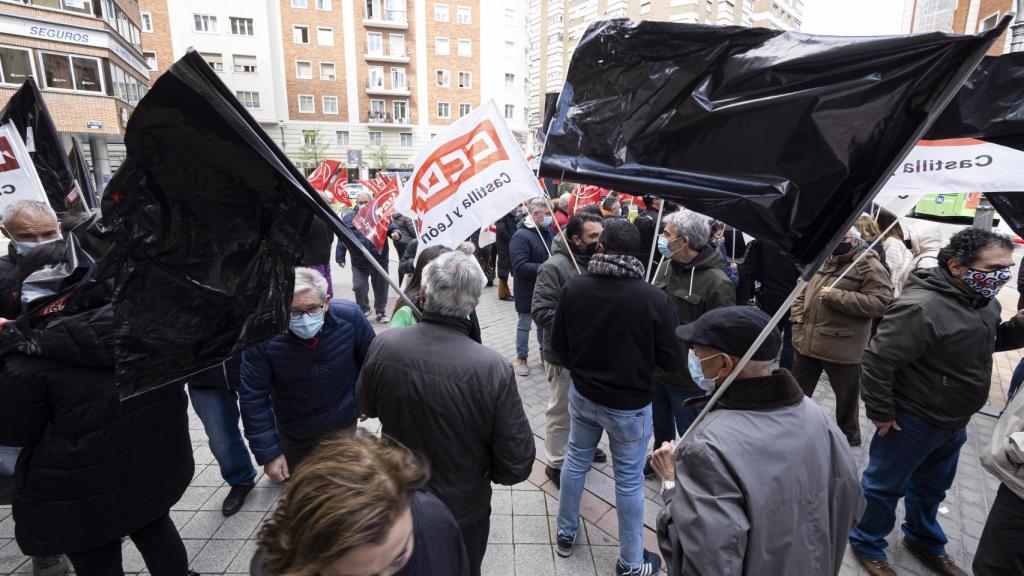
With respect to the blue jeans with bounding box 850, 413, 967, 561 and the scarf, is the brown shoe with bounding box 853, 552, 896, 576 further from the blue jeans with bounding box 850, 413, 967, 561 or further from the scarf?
the scarf

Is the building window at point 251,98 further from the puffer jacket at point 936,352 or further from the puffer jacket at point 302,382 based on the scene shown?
the puffer jacket at point 936,352

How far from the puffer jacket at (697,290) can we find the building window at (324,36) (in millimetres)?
48907

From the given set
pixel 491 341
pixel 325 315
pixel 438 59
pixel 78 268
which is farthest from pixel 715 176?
pixel 438 59

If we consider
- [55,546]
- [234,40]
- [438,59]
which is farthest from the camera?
[438,59]

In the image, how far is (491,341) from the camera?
721 centimetres

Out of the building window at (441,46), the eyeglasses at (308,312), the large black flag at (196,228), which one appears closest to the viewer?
the large black flag at (196,228)

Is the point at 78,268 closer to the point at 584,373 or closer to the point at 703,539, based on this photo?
the point at 584,373

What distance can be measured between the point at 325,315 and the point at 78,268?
1095mm

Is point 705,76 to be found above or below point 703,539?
above

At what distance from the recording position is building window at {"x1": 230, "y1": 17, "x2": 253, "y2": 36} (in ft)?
135

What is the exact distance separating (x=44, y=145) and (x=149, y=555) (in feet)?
11.4

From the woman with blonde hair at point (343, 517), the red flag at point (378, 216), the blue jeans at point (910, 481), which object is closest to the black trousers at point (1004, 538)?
the blue jeans at point (910, 481)

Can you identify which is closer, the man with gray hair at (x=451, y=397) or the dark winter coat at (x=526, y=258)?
the man with gray hair at (x=451, y=397)

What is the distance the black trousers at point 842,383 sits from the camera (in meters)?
4.20
